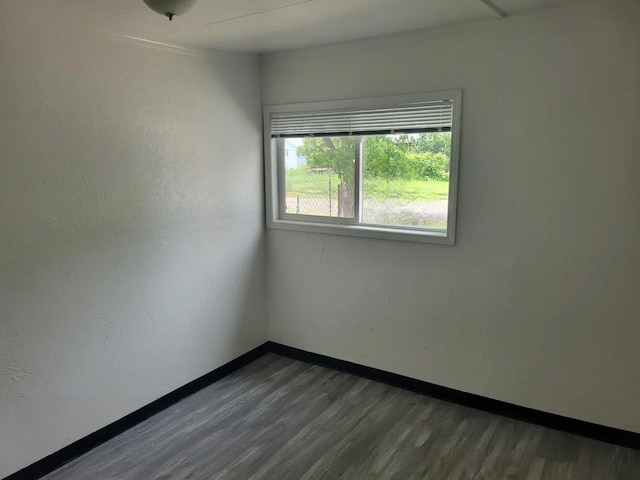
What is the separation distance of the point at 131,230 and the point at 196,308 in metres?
0.77

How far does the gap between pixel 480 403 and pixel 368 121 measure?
199cm

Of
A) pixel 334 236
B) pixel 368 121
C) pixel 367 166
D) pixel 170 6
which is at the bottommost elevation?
pixel 334 236

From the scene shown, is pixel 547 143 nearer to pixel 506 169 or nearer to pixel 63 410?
pixel 506 169

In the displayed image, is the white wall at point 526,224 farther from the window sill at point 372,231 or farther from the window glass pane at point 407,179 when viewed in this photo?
the window glass pane at point 407,179

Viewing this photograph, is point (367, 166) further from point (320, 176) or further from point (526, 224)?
point (526, 224)

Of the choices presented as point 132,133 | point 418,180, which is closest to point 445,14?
point 418,180

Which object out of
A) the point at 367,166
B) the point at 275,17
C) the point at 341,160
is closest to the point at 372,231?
the point at 367,166

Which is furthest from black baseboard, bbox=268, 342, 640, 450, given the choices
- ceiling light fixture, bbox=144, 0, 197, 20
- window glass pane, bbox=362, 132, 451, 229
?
ceiling light fixture, bbox=144, 0, 197, 20

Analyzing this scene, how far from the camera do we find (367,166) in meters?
3.30

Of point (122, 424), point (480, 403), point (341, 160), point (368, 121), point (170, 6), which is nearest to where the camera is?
point (170, 6)

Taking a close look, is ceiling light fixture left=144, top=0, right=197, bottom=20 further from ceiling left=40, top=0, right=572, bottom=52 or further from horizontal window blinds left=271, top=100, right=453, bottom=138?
horizontal window blinds left=271, top=100, right=453, bottom=138

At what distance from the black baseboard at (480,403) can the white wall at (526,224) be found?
0.05 meters

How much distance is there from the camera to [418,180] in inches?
121

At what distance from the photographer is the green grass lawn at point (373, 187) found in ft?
9.93
